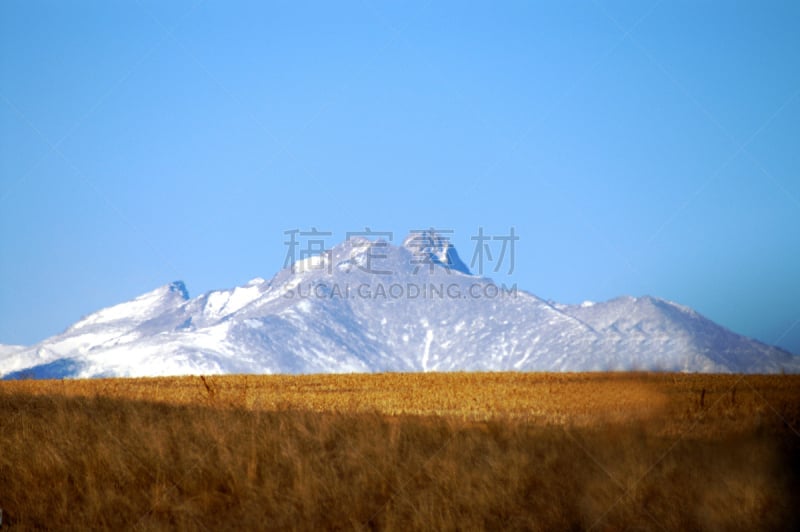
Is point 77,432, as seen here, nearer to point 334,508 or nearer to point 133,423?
point 133,423

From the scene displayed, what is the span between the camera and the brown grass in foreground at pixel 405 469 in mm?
12094

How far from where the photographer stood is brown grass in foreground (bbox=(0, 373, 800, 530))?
12.1m

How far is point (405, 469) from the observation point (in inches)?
531

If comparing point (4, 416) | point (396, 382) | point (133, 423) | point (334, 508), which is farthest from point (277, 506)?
point (396, 382)

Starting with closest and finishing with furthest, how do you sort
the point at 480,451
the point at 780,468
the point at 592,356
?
1. the point at 780,468
2. the point at 480,451
3. the point at 592,356

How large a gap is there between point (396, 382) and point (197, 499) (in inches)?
1017

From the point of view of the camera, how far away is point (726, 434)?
1527 centimetres

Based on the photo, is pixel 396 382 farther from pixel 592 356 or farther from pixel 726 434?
pixel 726 434

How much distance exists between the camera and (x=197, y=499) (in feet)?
43.2

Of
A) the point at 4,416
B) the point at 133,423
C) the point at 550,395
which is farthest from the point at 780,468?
the point at 550,395

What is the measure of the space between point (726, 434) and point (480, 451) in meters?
4.24

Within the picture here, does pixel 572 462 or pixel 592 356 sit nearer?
pixel 572 462

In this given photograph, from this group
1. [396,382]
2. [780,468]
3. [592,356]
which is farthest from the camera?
[396,382]

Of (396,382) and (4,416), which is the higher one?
(4,416)
